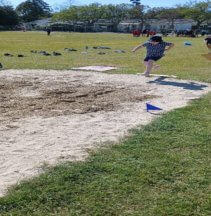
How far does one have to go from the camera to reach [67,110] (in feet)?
26.7

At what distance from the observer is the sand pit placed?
213 inches

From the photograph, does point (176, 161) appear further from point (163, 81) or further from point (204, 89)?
point (163, 81)

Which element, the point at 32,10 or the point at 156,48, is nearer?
the point at 156,48

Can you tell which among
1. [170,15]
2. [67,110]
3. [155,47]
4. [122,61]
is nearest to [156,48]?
[155,47]

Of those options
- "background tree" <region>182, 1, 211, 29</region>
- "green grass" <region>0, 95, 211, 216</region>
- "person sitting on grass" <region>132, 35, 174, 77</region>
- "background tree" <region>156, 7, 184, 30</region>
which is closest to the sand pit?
"green grass" <region>0, 95, 211, 216</region>

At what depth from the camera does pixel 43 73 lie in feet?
44.7

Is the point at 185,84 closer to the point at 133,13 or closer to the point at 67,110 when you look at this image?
the point at 67,110

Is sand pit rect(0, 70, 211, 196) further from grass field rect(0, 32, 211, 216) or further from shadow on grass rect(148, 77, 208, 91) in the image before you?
grass field rect(0, 32, 211, 216)

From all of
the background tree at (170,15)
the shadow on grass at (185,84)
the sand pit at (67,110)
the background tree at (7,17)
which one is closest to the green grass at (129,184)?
the sand pit at (67,110)

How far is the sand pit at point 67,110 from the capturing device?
5.41m

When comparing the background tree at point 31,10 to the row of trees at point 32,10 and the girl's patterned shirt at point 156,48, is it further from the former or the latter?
the girl's patterned shirt at point 156,48

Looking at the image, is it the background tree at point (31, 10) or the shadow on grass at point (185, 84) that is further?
the background tree at point (31, 10)

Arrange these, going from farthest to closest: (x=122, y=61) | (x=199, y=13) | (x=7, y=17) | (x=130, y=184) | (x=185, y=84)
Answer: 1. (x=7, y=17)
2. (x=199, y=13)
3. (x=122, y=61)
4. (x=185, y=84)
5. (x=130, y=184)

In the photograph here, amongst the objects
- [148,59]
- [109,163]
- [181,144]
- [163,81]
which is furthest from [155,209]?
[148,59]
